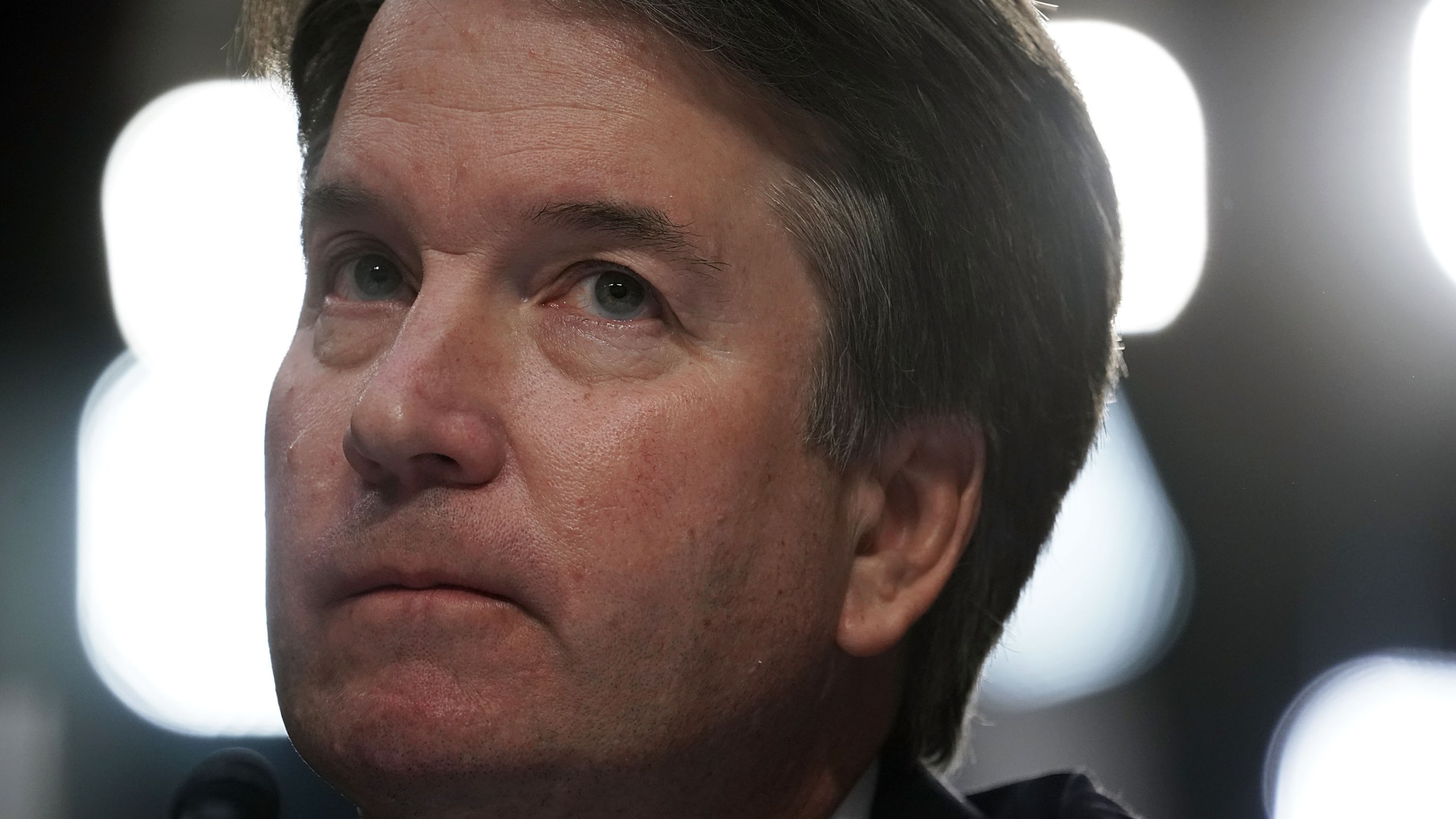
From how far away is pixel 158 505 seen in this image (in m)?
3.92

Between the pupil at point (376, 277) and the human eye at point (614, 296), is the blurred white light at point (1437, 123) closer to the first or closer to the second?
the human eye at point (614, 296)

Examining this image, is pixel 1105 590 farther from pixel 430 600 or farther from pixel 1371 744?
pixel 430 600

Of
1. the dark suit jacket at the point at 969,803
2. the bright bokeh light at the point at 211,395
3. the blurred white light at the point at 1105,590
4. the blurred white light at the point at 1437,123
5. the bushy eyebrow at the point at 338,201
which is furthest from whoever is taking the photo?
the blurred white light at the point at 1105,590

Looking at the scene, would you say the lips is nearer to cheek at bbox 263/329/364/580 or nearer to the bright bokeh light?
cheek at bbox 263/329/364/580

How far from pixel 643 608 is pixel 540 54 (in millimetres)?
669

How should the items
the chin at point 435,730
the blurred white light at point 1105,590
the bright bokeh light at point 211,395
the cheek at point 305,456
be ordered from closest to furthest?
the chin at point 435,730, the cheek at point 305,456, the bright bokeh light at point 211,395, the blurred white light at point 1105,590

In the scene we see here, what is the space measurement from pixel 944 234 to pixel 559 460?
636 mm

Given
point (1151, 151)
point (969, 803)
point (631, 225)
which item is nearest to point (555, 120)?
point (631, 225)

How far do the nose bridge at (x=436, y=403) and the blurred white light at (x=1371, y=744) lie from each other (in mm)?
2626

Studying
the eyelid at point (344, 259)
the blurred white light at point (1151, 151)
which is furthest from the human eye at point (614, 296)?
the blurred white light at point (1151, 151)

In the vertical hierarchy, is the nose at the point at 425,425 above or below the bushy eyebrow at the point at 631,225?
below

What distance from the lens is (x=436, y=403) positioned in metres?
1.46

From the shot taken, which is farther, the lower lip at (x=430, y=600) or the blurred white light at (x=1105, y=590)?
the blurred white light at (x=1105, y=590)

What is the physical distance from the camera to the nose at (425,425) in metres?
1.45
